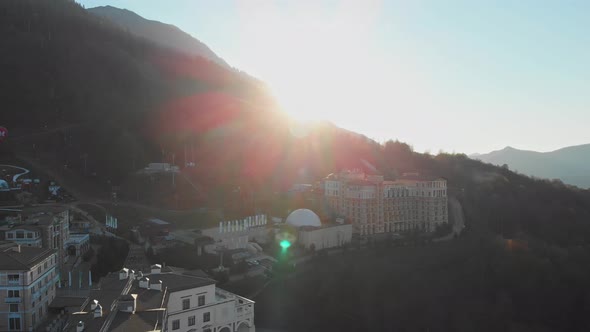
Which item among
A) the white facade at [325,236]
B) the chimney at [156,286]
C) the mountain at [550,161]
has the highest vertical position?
the mountain at [550,161]

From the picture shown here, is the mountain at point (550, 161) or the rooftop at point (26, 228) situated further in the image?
the mountain at point (550, 161)

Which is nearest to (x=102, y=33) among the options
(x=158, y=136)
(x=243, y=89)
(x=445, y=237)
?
(x=243, y=89)

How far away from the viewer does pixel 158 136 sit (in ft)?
120

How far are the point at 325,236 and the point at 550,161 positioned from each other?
85492 mm

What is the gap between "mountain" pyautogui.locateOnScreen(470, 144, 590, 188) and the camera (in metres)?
86.0

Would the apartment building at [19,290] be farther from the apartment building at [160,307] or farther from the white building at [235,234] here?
the white building at [235,234]

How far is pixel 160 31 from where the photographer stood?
75.2 meters

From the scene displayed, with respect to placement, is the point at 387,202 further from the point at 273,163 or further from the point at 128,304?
the point at 128,304

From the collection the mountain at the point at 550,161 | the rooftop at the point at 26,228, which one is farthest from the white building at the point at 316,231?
the mountain at the point at 550,161

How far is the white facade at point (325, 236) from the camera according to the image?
22.2 m

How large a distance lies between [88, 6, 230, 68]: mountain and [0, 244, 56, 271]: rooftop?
208ft

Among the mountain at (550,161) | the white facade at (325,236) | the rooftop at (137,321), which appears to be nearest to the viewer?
the rooftop at (137,321)

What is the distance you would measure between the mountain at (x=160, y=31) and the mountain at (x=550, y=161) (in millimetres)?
58984

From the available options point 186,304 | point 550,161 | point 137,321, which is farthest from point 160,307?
point 550,161
